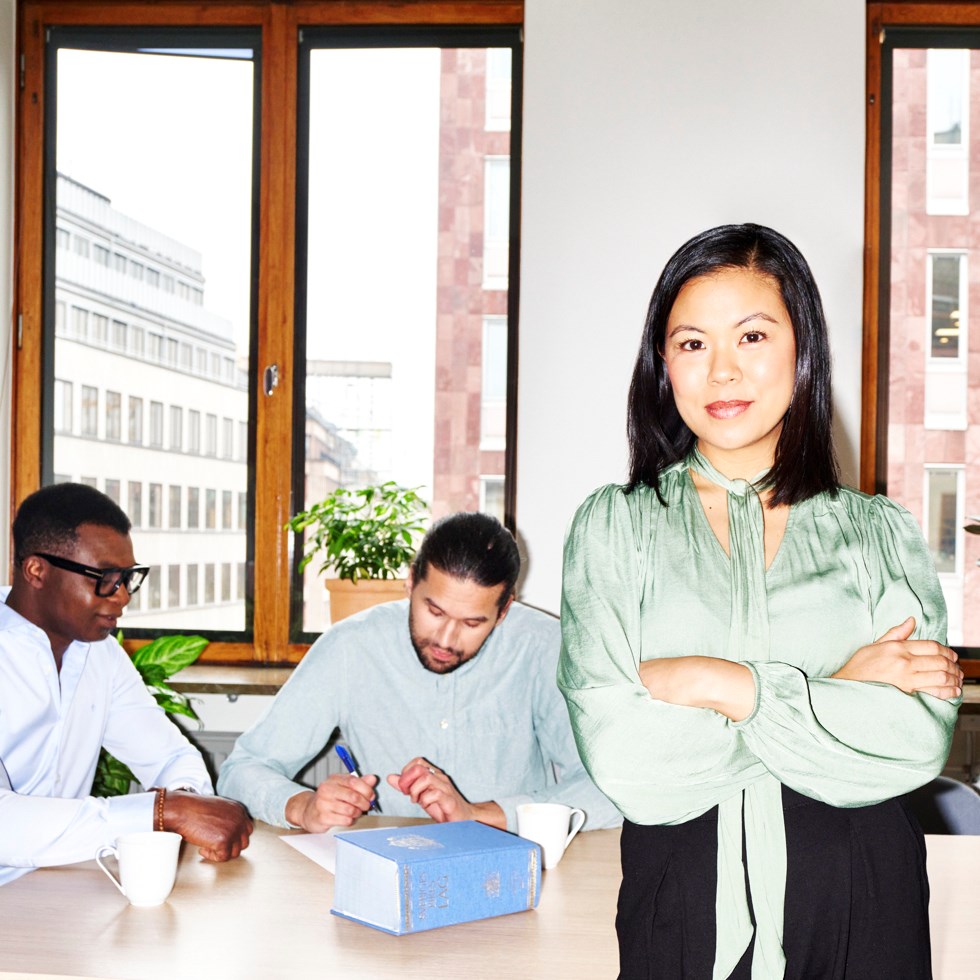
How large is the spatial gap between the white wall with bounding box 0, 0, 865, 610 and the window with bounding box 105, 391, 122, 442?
4.65ft

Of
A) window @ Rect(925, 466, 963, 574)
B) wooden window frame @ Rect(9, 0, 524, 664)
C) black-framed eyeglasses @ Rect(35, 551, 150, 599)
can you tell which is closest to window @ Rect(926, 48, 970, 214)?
window @ Rect(925, 466, 963, 574)

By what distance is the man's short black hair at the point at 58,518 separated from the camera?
228cm

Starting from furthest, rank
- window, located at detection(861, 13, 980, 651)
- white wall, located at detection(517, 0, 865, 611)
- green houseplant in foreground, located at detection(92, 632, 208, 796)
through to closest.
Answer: window, located at detection(861, 13, 980, 651)
white wall, located at detection(517, 0, 865, 611)
green houseplant in foreground, located at detection(92, 632, 208, 796)

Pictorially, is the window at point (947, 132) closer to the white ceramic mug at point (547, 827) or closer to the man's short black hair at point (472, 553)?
the man's short black hair at point (472, 553)

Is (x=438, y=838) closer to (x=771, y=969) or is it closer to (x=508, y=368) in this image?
(x=771, y=969)

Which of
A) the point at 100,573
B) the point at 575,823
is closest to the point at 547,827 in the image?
the point at 575,823

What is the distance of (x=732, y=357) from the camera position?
110 cm

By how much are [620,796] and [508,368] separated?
8.75ft

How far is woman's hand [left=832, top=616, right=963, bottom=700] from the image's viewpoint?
1068mm

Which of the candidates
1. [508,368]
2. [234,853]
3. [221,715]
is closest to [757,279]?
[234,853]

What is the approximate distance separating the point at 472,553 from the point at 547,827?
69 cm

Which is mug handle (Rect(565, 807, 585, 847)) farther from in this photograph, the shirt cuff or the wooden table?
the shirt cuff

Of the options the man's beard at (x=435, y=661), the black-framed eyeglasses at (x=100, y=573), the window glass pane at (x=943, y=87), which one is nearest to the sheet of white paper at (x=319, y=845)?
the man's beard at (x=435, y=661)

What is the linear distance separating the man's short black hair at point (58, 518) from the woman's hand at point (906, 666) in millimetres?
1704
